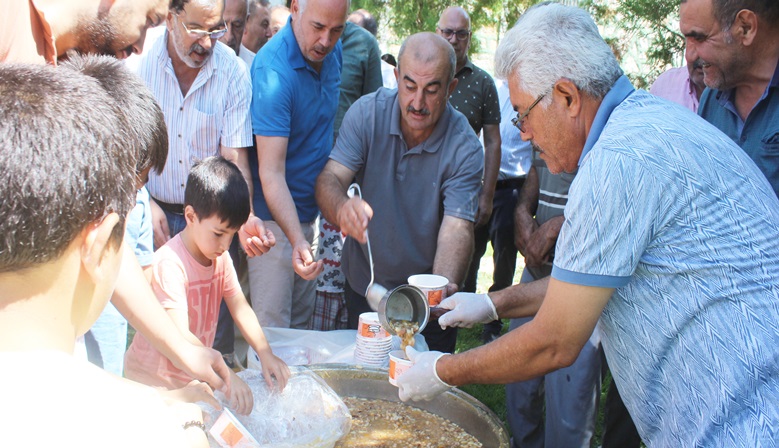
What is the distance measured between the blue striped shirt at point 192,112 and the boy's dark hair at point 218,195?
0.61 metres

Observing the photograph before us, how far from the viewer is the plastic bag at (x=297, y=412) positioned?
223 cm

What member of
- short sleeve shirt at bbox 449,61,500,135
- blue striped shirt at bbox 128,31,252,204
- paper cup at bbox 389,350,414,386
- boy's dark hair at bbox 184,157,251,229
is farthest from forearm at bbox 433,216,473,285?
short sleeve shirt at bbox 449,61,500,135

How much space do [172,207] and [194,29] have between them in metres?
0.83

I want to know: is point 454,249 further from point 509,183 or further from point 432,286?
point 509,183

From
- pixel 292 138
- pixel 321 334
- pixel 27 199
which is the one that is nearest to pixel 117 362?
pixel 321 334

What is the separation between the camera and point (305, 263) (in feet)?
9.96

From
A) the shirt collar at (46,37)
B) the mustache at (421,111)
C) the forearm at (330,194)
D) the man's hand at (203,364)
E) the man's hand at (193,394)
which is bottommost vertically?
the man's hand at (203,364)

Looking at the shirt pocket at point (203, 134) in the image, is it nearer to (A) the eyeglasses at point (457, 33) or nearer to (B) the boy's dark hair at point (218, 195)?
(B) the boy's dark hair at point (218, 195)

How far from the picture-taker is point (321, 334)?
3.09 meters

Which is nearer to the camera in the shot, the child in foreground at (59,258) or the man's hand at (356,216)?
the child in foreground at (59,258)

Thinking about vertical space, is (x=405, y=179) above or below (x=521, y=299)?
above

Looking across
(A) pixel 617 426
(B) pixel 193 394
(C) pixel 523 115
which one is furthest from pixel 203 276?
(A) pixel 617 426

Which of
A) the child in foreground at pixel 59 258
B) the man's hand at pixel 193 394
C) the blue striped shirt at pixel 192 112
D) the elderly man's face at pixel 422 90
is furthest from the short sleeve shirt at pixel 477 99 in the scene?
the child in foreground at pixel 59 258

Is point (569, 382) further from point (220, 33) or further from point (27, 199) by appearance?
point (27, 199)
